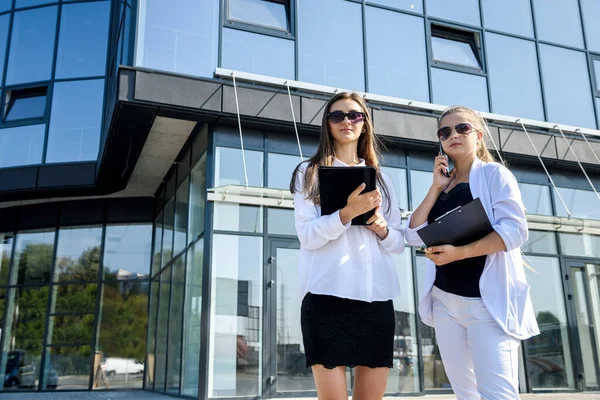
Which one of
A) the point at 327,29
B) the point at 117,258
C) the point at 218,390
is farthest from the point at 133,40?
the point at 117,258

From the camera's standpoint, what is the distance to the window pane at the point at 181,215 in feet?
33.2

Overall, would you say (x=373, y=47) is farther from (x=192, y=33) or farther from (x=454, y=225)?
(x=454, y=225)

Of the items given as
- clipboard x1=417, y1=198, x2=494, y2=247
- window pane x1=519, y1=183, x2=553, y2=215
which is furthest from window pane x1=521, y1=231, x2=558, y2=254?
clipboard x1=417, y1=198, x2=494, y2=247

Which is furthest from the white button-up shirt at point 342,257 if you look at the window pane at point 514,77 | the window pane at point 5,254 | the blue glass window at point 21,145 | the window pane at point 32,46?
the window pane at point 5,254

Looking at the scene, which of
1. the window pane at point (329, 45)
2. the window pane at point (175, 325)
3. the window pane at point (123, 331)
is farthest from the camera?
the window pane at point (123, 331)

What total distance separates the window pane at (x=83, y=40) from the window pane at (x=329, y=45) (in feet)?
19.3

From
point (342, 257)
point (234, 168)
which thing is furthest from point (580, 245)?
point (342, 257)

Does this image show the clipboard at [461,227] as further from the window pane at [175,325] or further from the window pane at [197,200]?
the window pane at [175,325]

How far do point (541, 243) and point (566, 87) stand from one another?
3435mm

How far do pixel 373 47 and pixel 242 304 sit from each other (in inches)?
201

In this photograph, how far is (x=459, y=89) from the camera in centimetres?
1063

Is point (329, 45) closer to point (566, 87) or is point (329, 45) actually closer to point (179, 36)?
point (179, 36)

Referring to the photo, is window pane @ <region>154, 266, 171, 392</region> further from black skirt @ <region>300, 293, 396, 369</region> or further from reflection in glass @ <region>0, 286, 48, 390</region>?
black skirt @ <region>300, 293, 396, 369</region>

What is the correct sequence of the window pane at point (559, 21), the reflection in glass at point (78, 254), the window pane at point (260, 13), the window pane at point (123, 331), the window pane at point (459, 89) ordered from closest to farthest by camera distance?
the window pane at point (260, 13) < the window pane at point (459, 89) < the window pane at point (559, 21) < the window pane at point (123, 331) < the reflection in glass at point (78, 254)
